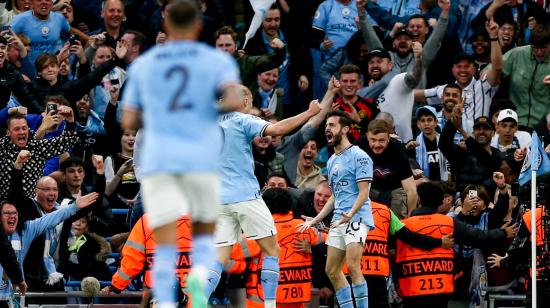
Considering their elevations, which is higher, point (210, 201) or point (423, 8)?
point (423, 8)

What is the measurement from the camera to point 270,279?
604 inches

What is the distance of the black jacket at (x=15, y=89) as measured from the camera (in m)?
21.1

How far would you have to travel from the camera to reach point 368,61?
22.8 m

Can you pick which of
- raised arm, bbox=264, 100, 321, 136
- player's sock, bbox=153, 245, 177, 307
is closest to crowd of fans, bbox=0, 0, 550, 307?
raised arm, bbox=264, 100, 321, 136

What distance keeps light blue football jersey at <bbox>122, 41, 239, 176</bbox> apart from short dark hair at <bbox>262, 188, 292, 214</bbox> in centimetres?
617

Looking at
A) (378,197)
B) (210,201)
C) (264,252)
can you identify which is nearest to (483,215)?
(378,197)

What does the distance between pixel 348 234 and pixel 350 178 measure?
0.64 metres

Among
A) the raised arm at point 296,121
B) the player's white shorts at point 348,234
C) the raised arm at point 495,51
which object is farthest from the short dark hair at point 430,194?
the raised arm at point 495,51

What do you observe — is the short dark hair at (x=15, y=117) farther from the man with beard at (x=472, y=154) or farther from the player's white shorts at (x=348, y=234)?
the man with beard at (x=472, y=154)

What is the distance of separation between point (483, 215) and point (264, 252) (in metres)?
4.65

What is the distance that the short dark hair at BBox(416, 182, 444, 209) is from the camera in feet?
58.2

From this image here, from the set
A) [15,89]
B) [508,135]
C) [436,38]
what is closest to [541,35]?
[436,38]

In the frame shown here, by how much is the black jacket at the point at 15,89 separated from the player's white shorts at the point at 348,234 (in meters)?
6.20

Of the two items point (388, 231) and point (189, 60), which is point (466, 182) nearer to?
point (388, 231)
